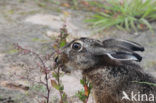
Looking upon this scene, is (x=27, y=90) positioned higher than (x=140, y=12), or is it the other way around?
(x=140, y=12)

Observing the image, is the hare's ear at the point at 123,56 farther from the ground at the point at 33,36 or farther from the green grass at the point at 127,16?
the green grass at the point at 127,16

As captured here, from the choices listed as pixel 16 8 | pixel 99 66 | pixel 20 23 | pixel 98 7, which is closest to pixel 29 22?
pixel 20 23

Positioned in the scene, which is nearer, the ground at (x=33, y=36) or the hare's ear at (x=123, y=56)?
the hare's ear at (x=123, y=56)

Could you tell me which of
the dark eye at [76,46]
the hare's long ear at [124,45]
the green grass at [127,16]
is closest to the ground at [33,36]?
the green grass at [127,16]

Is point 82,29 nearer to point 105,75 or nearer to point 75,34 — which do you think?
point 75,34

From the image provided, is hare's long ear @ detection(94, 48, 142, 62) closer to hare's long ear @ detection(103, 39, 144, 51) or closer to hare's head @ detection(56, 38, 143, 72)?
hare's head @ detection(56, 38, 143, 72)

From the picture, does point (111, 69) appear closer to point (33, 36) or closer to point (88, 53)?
point (88, 53)
